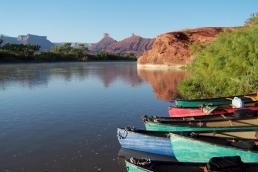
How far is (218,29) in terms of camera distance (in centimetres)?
11019

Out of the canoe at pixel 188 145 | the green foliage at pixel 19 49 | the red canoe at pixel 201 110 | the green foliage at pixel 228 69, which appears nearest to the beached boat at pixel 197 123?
the canoe at pixel 188 145

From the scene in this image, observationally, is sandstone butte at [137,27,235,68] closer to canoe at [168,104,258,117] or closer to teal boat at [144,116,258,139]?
canoe at [168,104,258,117]

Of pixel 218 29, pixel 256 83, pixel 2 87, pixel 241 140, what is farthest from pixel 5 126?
pixel 218 29

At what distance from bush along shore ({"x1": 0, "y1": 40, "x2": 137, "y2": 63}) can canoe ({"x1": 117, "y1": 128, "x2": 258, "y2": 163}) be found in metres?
106

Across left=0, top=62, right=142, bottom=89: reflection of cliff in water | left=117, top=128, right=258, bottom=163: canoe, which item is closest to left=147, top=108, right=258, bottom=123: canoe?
left=117, top=128, right=258, bottom=163: canoe

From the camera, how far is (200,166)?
11906 mm

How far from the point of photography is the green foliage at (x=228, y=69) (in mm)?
28984

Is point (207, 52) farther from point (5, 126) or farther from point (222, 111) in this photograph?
point (5, 126)

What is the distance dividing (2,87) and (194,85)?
21.9 metres

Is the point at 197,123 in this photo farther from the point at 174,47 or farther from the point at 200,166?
the point at 174,47

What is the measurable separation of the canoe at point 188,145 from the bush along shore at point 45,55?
10585 centimetres

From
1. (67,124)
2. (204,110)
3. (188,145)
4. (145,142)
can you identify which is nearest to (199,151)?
(188,145)

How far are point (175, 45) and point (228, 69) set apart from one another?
74.3 meters

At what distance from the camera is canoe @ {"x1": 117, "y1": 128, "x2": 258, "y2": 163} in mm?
13469
